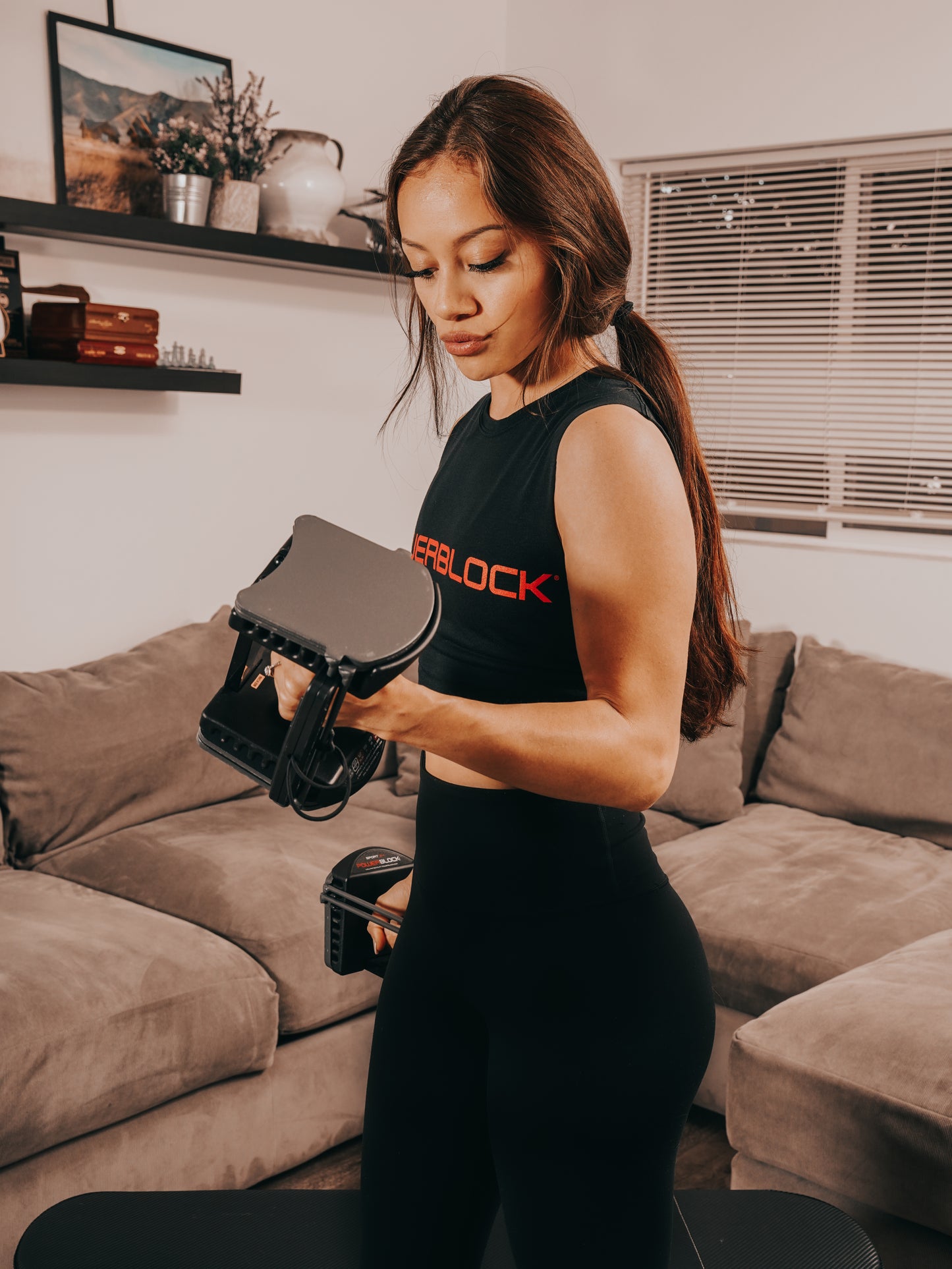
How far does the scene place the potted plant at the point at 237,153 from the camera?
2.94 meters

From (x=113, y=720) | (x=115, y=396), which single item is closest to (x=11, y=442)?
(x=115, y=396)

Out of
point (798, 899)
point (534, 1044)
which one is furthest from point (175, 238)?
point (534, 1044)

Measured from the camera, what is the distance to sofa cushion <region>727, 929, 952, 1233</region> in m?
1.72

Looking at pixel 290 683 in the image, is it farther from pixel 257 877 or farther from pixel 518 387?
pixel 257 877

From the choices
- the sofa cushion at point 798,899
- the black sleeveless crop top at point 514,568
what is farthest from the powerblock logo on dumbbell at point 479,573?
the sofa cushion at point 798,899

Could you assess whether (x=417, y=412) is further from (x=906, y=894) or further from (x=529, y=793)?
(x=529, y=793)

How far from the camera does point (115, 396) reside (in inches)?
117

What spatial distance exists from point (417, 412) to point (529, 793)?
282 cm

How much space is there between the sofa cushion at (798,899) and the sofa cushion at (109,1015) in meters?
0.89

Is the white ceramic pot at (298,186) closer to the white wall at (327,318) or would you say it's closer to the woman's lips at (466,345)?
the white wall at (327,318)

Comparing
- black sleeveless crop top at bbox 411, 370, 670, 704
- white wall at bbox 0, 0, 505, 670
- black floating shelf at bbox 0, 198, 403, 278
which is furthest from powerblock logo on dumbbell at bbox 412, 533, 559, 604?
white wall at bbox 0, 0, 505, 670

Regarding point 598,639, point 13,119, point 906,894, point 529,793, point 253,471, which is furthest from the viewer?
point 253,471

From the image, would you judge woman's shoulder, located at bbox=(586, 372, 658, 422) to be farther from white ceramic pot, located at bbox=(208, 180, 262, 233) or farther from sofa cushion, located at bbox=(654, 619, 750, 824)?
white ceramic pot, located at bbox=(208, 180, 262, 233)

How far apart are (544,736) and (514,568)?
0.55 ft
